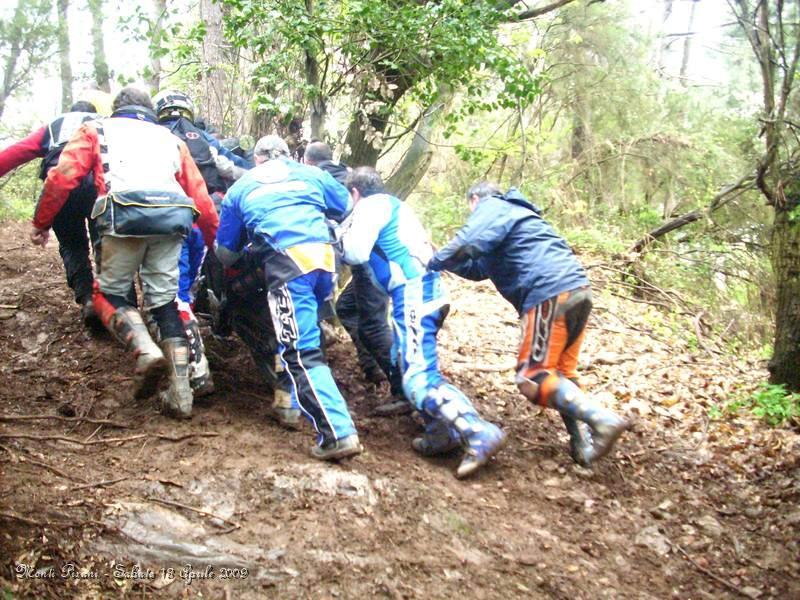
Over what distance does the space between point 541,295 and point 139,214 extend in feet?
9.32

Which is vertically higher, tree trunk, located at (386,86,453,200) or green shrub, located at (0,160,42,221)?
tree trunk, located at (386,86,453,200)

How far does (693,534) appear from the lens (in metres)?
4.22

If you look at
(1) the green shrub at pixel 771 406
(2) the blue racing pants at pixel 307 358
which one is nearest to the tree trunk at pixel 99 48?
(2) the blue racing pants at pixel 307 358

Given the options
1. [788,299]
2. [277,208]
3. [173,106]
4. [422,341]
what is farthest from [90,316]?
[788,299]

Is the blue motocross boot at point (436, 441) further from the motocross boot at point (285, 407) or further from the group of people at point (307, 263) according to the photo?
the motocross boot at point (285, 407)

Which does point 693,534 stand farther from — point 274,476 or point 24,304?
point 24,304

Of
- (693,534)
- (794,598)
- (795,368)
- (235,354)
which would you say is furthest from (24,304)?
(795,368)

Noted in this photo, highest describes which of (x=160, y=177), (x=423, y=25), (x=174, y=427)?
(x=423, y=25)

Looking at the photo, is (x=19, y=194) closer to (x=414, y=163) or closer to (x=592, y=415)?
(x=414, y=163)

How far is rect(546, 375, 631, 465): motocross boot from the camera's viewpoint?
440cm

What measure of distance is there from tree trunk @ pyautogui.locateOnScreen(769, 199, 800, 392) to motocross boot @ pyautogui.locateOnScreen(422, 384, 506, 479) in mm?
3032

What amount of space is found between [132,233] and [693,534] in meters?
4.22

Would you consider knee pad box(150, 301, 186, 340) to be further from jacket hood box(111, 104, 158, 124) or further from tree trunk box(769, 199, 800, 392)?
tree trunk box(769, 199, 800, 392)

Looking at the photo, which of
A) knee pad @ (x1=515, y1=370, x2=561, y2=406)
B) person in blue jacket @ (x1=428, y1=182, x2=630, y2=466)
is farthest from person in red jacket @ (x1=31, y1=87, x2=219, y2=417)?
knee pad @ (x1=515, y1=370, x2=561, y2=406)
